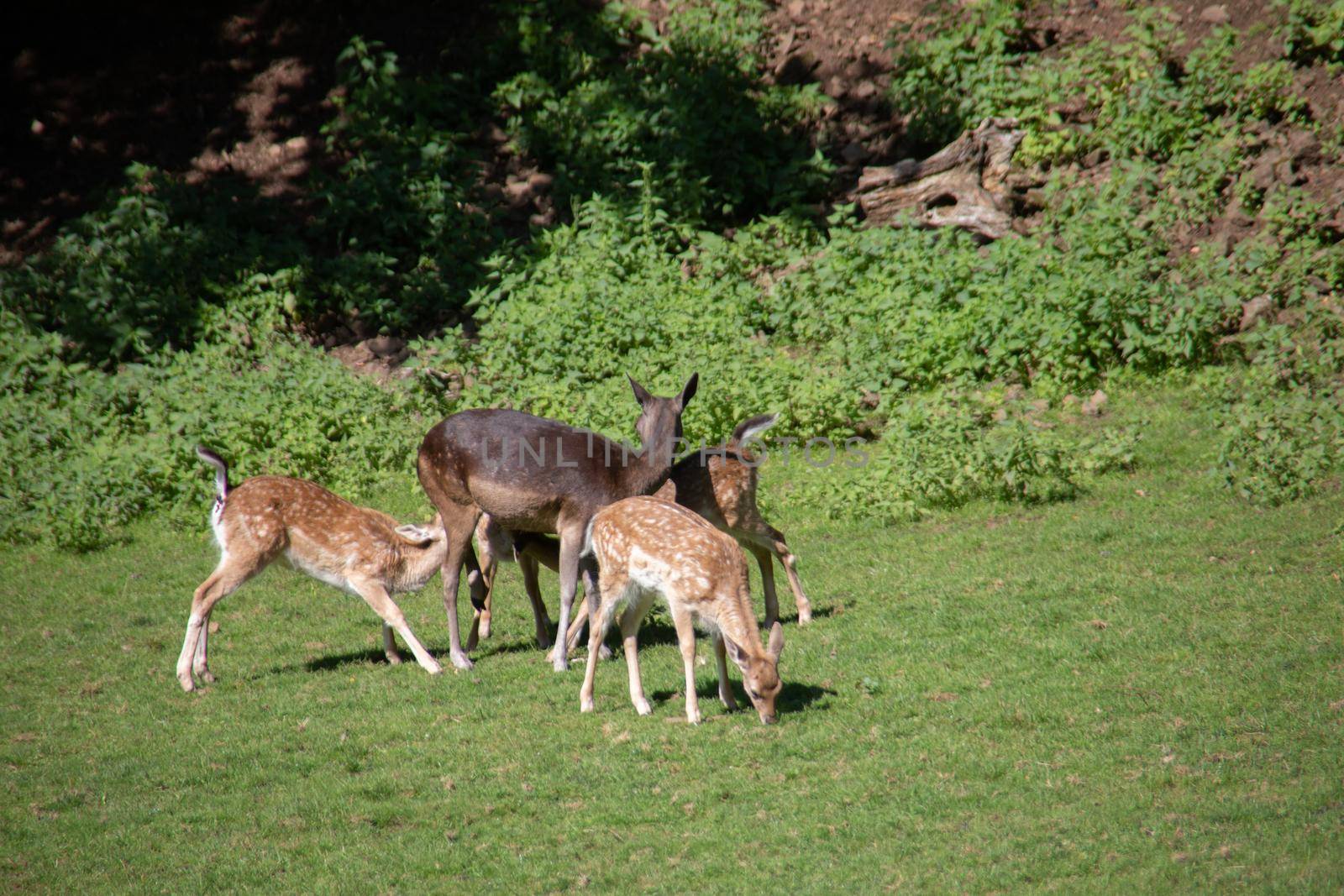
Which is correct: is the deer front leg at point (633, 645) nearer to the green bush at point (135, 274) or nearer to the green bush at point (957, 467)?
the green bush at point (957, 467)

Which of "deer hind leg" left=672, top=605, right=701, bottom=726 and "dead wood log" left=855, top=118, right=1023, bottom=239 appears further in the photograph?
"dead wood log" left=855, top=118, right=1023, bottom=239

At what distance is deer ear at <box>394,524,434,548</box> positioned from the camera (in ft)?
34.1

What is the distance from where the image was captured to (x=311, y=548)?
1010 centimetres

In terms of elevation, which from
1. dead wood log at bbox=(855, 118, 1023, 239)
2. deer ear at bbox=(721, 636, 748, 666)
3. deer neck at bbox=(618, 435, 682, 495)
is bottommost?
deer ear at bbox=(721, 636, 748, 666)

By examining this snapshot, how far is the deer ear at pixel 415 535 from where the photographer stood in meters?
10.4

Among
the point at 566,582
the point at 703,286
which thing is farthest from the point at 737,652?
the point at 703,286

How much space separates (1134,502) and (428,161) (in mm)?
11556

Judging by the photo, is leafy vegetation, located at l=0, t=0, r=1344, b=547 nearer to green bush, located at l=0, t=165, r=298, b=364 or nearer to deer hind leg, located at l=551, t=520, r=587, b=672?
green bush, located at l=0, t=165, r=298, b=364

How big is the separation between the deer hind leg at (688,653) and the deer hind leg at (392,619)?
224 centimetres

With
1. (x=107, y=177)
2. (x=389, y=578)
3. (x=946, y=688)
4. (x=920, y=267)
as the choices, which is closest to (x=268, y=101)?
(x=107, y=177)

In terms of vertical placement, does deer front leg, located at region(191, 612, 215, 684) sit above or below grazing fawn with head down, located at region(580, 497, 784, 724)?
below

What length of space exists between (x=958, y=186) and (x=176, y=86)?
13481mm

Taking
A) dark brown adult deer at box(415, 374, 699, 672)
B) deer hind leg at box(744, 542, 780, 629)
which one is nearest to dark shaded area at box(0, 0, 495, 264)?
dark brown adult deer at box(415, 374, 699, 672)

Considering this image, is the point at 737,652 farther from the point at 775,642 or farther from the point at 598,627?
the point at 598,627
